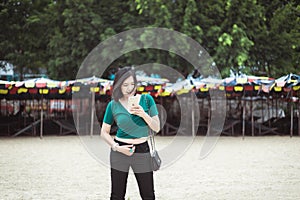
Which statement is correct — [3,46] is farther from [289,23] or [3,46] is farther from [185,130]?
[289,23]

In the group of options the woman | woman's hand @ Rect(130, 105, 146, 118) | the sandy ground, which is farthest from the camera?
the sandy ground

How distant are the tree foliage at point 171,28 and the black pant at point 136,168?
14.5 metres

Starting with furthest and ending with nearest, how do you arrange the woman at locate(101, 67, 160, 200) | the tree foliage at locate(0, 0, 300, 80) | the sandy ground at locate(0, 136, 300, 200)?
the tree foliage at locate(0, 0, 300, 80) → the sandy ground at locate(0, 136, 300, 200) → the woman at locate(101, 67, 160, 200)

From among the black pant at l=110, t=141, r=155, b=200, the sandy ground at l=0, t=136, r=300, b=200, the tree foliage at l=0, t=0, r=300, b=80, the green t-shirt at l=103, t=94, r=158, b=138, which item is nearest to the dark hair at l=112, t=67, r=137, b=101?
the green t-shirt at l=103, t=94, r=158, b=138

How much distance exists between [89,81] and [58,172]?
8.30 m

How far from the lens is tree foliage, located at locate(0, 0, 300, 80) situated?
62.2ft

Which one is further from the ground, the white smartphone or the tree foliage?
the tree foliage

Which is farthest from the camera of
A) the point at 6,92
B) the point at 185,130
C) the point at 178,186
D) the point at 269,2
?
the point at 269,2

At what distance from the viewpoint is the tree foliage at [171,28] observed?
1897cm

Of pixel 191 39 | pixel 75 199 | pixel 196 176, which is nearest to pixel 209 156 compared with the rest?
pixel 196 176

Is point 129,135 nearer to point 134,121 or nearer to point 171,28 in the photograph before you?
point 134,121

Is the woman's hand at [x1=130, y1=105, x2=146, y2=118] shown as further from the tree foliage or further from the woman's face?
the tree foliage

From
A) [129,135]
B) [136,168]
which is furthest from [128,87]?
[136,168]

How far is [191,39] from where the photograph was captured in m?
18.5
